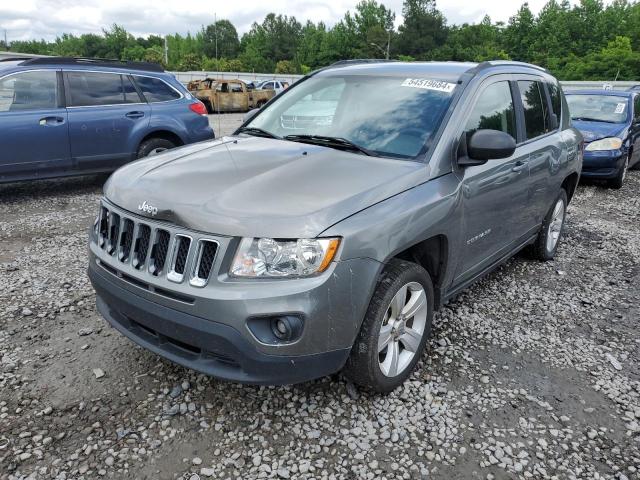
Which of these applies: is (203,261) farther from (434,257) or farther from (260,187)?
(434,257)

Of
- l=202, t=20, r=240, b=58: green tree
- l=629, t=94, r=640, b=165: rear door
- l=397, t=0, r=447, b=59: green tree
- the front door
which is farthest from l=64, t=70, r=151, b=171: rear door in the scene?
l=202, t=20, r=240, b=58: green tree

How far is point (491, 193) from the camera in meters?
3.28

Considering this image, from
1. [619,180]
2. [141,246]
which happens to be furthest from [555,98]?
[619,180]

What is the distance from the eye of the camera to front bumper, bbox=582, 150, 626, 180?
825 centimetres

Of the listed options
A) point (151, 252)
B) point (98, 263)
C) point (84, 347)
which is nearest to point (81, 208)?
point (84, 347)

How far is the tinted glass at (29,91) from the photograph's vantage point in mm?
6125

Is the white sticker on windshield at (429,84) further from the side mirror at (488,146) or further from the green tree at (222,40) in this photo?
the green tree at (222,40)

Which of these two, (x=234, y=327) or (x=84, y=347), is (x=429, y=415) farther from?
(x=84, y=347)

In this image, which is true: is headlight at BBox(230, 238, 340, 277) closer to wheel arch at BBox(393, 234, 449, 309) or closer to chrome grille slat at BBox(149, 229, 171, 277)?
chrome grille slat at BBox(149, 229, 171, 277)

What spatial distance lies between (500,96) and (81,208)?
521 centimetres

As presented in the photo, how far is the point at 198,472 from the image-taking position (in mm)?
2240

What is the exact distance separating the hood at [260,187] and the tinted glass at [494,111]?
740 mm

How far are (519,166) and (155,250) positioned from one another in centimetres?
265

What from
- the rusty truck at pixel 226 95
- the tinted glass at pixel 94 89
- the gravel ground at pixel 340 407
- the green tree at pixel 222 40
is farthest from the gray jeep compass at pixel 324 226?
the green tree at pixel 222 40
